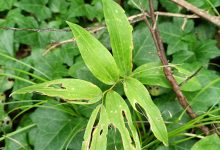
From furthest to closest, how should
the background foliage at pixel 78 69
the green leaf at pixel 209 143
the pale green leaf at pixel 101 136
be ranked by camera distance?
the background foliage at pixel 78 69 → the green leaf at pixel 209 143 → the pale green leaf at pixel 101 136

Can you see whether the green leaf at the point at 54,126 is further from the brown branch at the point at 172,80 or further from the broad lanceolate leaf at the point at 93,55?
the brown branch at the point at 172,80

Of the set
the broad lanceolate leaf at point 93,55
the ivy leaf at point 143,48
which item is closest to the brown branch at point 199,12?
the ivy leaf at point 143,48

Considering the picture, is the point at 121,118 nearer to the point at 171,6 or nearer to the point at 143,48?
the point at 143,48

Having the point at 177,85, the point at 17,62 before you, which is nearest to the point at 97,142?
the point at 177,85

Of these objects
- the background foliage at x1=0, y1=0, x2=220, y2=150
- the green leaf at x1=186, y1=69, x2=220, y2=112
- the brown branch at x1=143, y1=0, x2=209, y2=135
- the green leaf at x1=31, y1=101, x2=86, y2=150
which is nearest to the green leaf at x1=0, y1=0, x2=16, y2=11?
the background foliage at x1=0, y1=0, x2=220, y2=150

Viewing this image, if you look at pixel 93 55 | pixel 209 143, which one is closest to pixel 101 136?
pixel 93 55
